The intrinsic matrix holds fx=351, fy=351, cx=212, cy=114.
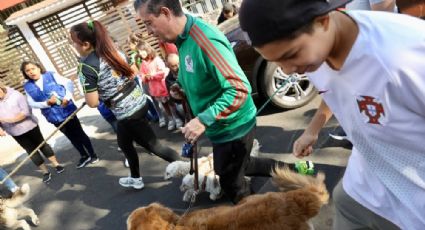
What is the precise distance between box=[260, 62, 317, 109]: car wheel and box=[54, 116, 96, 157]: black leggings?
9.47 feet

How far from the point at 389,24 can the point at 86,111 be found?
8.02m

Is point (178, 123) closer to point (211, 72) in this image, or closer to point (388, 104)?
point (211, 72)

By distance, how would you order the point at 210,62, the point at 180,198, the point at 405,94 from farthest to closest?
the point at 180,198
the point at 210,62
the point at 405,94

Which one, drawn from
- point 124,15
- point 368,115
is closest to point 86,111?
point 124,15

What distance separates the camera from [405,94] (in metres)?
1.12

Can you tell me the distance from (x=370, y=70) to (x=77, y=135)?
5.09m

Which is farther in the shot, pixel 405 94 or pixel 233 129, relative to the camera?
pixel 233 129

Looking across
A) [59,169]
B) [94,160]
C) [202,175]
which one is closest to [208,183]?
[202,175]

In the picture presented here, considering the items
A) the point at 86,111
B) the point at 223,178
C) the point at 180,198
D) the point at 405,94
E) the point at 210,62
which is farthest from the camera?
the point at 86,111

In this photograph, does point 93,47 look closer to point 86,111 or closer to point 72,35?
point 72,35

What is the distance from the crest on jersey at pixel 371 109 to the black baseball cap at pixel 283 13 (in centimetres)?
35

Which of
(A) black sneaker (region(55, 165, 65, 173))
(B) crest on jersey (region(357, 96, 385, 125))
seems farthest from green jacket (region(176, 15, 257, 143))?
(A) black sneaker (region(55, 165, 65, 173))

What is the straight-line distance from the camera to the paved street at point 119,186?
12.9 ft

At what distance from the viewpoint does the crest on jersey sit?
1199 millimetres
